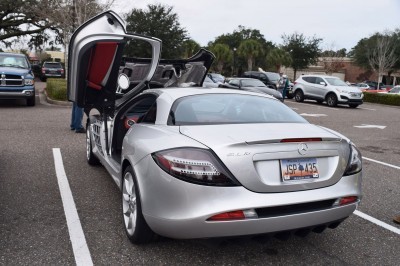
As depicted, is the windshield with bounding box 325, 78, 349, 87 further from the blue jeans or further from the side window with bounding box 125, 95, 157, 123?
the side window with bounding box 125, 95, 157, 123

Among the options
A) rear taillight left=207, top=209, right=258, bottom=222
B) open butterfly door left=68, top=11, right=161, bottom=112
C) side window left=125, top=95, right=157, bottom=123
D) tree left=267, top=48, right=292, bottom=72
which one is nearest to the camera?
rear taillight left=207, top=209, right=258, bottom=222

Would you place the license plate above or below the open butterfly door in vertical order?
below

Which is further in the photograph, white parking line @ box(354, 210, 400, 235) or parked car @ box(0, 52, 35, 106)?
parked car @ box(0, 52, 35, 106)

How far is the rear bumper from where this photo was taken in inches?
107

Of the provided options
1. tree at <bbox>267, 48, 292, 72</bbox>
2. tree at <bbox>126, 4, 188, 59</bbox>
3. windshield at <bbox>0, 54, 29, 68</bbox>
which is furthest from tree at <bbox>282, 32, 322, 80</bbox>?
windshield at <bbox>0, 54, 29, 68</bbox>

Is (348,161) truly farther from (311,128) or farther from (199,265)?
(199,265)

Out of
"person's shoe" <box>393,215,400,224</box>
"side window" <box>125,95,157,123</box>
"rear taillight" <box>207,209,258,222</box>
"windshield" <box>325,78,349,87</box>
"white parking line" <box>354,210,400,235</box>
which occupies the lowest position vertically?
"white parking line" <box>354,210,400,235</box>

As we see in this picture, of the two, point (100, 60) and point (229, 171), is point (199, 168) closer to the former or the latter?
point (229, 171)

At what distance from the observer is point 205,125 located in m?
3.27

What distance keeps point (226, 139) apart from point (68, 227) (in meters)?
1.85

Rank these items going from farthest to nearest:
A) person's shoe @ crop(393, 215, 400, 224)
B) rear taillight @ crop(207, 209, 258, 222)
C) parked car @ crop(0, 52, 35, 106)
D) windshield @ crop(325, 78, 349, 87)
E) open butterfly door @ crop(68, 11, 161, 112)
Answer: windshield @ crop(325, 78, 349, 87) < parked car @ crop(0, 52, 35, 106) < open butterfly door @ crop(68, 11, 161, 112) < person's shoe @ crop(393, 215, 400, 224) < rear taillight @ crop(207, 209, 258, 222)

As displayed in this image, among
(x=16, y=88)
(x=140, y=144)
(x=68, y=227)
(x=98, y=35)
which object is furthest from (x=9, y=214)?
(x=16, y=88)

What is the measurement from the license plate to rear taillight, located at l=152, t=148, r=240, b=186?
0.38 metres

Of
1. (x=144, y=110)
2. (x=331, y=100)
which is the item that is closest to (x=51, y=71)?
(x=331, y=100)
